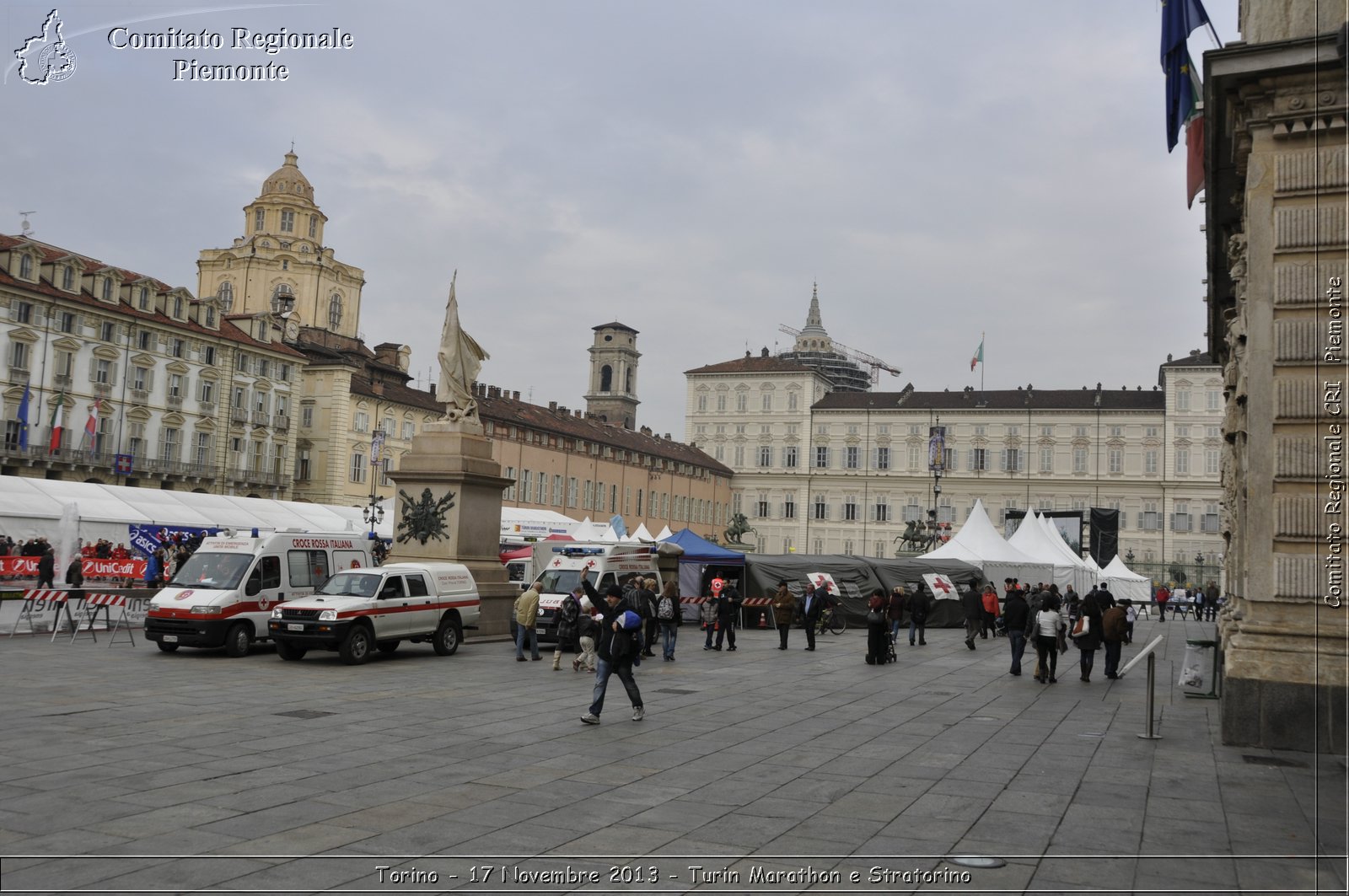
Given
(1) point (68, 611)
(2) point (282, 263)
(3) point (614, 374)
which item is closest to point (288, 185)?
(2) point (282, 263)

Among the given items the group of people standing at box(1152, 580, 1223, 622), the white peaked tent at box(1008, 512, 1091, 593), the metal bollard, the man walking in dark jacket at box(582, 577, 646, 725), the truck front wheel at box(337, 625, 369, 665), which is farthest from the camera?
the group of people standing at box(1152, 580, 1223, 622)

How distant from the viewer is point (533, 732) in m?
12.1

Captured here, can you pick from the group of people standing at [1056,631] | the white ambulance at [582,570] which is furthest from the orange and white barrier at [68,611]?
the group of people standing at [1056,631]

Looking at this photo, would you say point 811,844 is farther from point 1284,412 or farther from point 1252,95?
point 1252,95

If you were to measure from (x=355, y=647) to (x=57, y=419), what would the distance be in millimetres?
43773

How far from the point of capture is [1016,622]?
2039 cm

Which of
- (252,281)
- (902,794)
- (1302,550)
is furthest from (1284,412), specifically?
(252,281)

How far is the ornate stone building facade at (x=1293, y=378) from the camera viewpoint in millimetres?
11242

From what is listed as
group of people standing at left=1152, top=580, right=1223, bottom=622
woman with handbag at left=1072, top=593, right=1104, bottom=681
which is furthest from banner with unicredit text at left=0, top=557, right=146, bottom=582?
group of people standing at left=1152, top=580, right=1223, bottom=622

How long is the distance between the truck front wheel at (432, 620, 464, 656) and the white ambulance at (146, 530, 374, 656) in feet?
8.59

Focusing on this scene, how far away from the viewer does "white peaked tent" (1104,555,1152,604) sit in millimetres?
50828

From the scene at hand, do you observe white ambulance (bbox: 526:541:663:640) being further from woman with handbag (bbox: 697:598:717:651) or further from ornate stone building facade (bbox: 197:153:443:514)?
ornate stone building facade (bbox: 197:153:443:514)

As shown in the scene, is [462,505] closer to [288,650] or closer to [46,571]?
[288,650]

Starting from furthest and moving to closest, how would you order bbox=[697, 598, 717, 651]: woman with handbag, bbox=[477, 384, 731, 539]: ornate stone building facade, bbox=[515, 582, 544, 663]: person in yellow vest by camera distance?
bbox=[477, 384, 731, 539]: ornate stone building facade → bbox=[697, 598, 717, 651]: woman with handbag → bbox=[515, 582, 544, 663]: person in yellow vest
